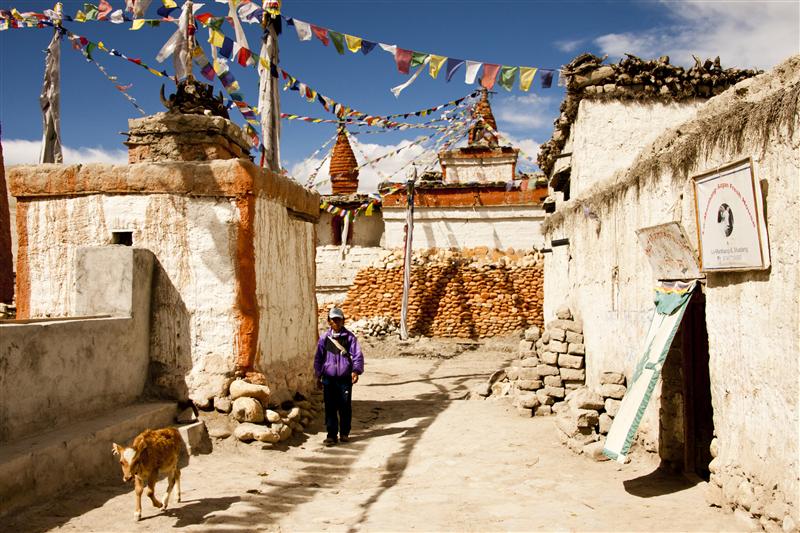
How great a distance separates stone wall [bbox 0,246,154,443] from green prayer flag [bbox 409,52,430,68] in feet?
17.4

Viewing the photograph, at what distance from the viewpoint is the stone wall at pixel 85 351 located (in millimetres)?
4328

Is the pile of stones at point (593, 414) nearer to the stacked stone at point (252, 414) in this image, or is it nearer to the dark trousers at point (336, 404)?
the dark trousers at point (336, 404)

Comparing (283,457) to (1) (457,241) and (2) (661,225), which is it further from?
(1) (457,241)

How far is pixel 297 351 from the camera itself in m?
7.54

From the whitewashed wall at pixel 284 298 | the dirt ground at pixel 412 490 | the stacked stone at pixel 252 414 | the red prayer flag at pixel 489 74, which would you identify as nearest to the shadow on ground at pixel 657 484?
the dirt ground at pixel 412 490

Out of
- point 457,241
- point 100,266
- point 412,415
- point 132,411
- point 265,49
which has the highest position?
point 265,49

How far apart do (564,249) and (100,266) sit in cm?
601

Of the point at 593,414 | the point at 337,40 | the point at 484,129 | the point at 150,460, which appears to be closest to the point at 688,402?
the point at 593,414

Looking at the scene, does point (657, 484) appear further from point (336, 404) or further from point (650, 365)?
point (336, 404)

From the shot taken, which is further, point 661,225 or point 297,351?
point 297,351

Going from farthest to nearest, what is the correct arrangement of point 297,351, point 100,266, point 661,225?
point 297,351 < point 100,266 < point 661,225

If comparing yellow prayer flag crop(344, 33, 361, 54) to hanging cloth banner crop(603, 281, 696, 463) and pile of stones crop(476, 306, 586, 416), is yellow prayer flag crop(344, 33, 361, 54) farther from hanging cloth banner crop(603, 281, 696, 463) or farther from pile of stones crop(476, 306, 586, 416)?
hanging cloth banner crop(603, 281, 696, 463)

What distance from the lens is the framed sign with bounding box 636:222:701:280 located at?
15.2ft

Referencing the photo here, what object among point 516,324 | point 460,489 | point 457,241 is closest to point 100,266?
point 460,489
